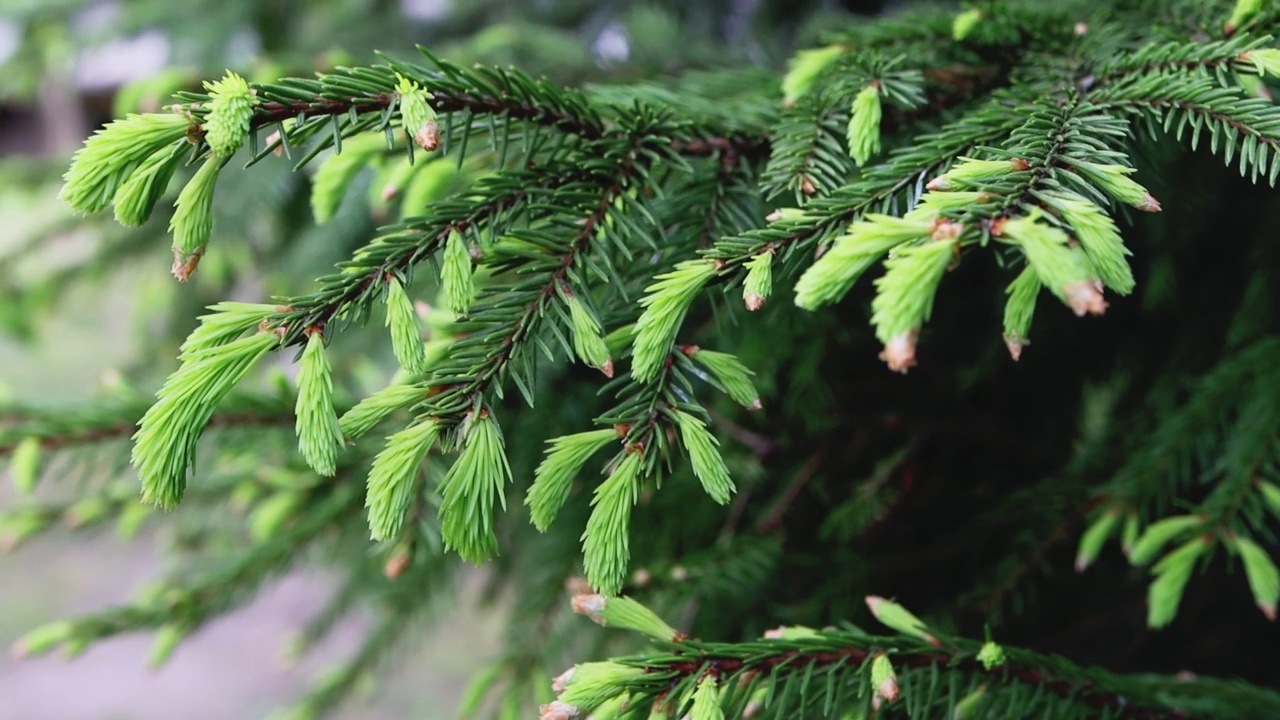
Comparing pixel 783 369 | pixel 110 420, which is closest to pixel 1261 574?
pixel 783 369

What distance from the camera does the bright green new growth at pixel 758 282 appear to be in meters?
0.50

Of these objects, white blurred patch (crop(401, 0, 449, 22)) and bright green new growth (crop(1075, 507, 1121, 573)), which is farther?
white blurred patch (crop(401, 0, 449, 22))

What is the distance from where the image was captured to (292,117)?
0.53 m

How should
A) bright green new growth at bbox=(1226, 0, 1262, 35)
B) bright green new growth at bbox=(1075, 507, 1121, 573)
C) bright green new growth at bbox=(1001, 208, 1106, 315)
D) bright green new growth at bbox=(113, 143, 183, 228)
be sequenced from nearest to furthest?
bright green new growth at bbox=(1001, 208, 1106, 315) < bright green new growth at bbox=(113, 143, 183, 228) < bright green new growth at bbox=(1226, 0, 1262, 35) < bright green new growth at bbox=(1075, 507, 1121, 573)

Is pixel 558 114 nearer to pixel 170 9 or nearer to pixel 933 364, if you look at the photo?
pixel 933 364

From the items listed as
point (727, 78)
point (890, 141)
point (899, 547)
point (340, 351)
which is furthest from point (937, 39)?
point (340, 351)

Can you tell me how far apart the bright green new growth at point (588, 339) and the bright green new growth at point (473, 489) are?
0.23 ft

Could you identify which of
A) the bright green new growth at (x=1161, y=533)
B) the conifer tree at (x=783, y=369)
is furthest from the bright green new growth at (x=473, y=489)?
the bright green new growth at (x=1161, y=533)

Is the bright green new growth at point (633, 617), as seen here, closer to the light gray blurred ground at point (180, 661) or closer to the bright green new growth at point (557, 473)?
the bright green new growth at point (557, 473)

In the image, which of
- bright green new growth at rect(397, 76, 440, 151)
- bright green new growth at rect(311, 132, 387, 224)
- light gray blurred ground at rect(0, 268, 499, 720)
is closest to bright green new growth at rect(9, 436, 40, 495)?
bright green new growth at rect(311, 132, 387, 224)

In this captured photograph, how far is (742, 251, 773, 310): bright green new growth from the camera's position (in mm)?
498

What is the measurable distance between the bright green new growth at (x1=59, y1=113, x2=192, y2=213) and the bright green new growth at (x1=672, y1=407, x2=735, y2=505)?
0.34m

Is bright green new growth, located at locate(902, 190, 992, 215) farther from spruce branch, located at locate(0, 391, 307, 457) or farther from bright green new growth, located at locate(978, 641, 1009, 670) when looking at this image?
spruce branch, located at locate(0, 391, 307, 457)

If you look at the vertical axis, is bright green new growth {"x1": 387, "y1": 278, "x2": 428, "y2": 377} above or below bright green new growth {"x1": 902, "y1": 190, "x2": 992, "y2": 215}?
below
